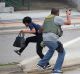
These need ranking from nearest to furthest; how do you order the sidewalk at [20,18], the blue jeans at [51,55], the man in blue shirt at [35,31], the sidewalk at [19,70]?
the blue jeans at [51,55] < the man in blue shirt at [35,31] < the sidewalk at [19,70] < the sidewalk at [20,18]

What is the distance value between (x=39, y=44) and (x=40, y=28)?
1.52 feet

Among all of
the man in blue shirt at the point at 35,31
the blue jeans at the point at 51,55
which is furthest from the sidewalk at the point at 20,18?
the blue jeans at the point at 51,55

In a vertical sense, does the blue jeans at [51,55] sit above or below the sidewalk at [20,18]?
above

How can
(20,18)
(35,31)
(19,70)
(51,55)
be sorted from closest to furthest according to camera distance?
Result: (51,55) < (35,31) < (19,70) < (20,18)

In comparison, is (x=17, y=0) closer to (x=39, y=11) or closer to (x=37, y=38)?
(x=39, y=11)

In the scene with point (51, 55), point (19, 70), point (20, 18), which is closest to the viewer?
point (51, 55)

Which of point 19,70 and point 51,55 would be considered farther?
point 19,70

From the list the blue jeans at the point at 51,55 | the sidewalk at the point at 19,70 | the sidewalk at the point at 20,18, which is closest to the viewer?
the blue jeans at the point at 51,55

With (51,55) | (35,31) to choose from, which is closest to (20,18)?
(35,31)

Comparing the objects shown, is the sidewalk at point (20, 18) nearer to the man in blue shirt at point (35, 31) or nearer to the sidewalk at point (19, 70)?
the sidewalk at point (19, 70)

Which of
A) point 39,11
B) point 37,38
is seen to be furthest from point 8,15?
point 37,38

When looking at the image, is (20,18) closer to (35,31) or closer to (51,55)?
(35,31)

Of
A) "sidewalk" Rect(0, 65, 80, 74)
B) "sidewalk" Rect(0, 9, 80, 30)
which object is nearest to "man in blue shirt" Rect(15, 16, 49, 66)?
"sidewalk" Rect(0, 65, 80, 74)

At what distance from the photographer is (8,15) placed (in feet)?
58.9
